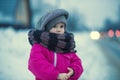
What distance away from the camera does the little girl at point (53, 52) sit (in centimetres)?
179

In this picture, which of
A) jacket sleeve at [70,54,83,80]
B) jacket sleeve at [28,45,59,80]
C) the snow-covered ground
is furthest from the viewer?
the snow-covered ground

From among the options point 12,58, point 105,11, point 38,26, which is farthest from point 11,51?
point 38,26

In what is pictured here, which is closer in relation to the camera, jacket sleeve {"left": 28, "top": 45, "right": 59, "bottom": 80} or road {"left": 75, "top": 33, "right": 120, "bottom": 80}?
jacket sleeve {"left": 28, "top": 45, "right": 59, "bottom": 80}

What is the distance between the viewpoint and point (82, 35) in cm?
286

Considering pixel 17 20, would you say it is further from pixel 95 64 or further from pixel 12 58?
pixel 95 64

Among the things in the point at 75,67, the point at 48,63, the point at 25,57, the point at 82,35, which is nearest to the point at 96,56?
the point at 82,35

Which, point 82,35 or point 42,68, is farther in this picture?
point 82,35

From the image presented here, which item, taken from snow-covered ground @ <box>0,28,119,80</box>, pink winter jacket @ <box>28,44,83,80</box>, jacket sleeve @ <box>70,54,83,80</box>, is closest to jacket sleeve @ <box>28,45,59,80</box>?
pink winter jacket @ <box>28,44,83,80</box>

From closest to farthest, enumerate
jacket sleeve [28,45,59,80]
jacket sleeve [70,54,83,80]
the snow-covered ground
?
jacket sleeve [28,45,59,80] → jacket sleeve [70,54,83,80] → the snow-covered ground

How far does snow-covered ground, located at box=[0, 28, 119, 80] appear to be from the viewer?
2.84m

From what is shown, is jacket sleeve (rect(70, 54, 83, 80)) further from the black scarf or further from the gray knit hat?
the gray knit hat

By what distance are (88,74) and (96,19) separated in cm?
44

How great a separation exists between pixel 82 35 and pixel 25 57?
0.49 m

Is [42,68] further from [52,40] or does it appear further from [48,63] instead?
[52,40]
